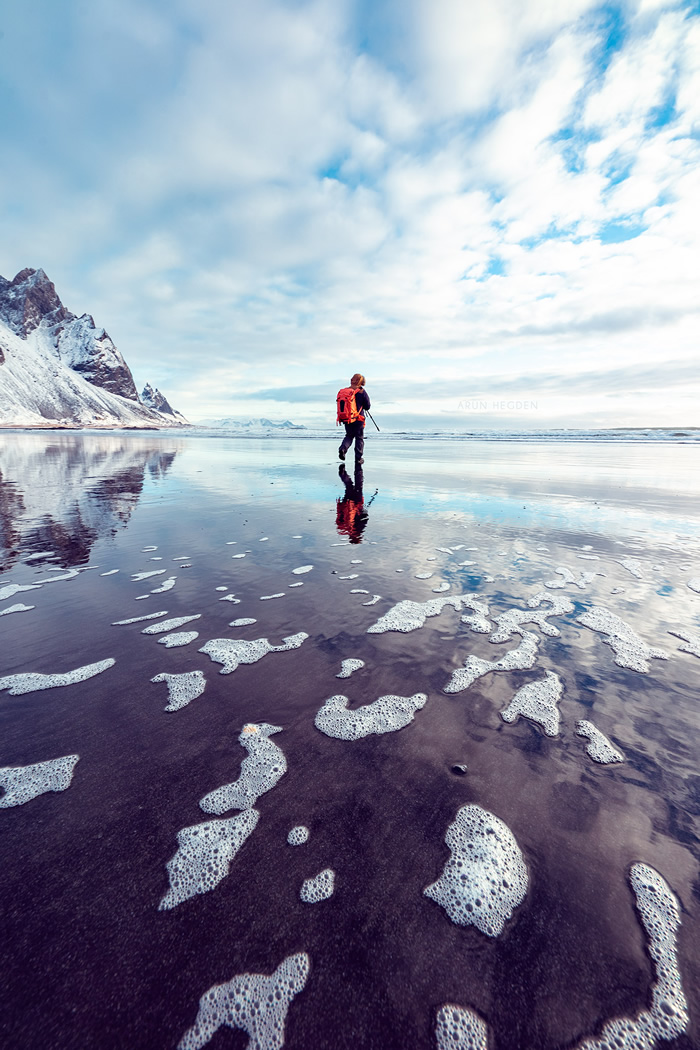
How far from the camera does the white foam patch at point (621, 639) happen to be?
3383mm

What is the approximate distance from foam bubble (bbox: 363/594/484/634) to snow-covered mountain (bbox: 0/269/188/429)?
4848 inches

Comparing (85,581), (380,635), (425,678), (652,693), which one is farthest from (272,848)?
(85,581)

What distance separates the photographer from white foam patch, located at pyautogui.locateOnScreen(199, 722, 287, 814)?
2076 millimetres

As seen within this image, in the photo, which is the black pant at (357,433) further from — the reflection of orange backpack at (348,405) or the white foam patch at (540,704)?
the white foam patch at (540,704)

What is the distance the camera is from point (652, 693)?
2.98 m

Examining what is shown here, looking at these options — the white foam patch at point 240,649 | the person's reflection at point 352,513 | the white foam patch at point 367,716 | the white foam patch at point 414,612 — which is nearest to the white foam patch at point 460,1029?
the white foam patch at point 367,716

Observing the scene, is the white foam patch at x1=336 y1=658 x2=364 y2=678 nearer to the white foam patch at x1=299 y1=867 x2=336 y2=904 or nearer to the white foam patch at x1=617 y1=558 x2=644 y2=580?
the white foam patch at x1=299 y1=867 x2=336 y2=904

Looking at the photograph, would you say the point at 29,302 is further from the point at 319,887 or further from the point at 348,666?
the point at 319,887

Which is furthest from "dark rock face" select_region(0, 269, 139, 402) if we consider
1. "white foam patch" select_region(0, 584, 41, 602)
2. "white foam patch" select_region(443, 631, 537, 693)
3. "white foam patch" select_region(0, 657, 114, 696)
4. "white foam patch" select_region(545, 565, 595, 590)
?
"white foam patch" select_region(443, 631, 537, 693)

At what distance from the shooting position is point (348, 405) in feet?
48.7

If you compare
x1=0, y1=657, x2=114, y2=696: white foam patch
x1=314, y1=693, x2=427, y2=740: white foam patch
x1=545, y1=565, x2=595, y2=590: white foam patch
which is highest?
x1=0, y1=657, x2=114, y2=696: white foam patch

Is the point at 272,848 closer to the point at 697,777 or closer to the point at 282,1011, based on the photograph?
the point at 282,1011

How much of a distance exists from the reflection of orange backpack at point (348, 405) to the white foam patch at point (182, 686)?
494 inches

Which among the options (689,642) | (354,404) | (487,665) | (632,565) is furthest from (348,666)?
(354,404)
